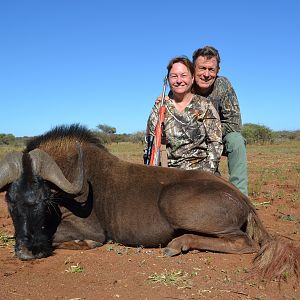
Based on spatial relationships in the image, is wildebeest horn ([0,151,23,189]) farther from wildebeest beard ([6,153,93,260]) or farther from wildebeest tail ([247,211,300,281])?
wildebeest tail ([247,211,300,281])

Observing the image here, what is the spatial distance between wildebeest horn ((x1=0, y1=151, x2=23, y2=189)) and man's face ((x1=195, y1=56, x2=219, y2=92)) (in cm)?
350

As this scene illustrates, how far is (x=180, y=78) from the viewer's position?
267 inches

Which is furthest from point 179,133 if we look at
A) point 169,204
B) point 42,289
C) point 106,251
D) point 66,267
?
point 42,289

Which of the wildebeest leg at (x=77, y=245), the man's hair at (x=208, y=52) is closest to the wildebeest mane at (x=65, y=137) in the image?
the wildebeest leg at (x=77, y=245)

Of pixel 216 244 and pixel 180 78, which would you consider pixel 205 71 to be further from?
pixel 216 244

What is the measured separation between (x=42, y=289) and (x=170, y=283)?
3.86 feet

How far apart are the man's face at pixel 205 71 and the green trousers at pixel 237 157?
3.20 ft

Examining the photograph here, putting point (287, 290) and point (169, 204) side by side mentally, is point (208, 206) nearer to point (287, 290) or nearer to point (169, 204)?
point (169, 204)

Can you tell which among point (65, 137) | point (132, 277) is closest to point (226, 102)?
point (65, 137)

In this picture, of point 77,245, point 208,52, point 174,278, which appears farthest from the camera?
point 208,52

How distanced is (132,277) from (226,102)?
164 inches

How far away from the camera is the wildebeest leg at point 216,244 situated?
5.21 metres

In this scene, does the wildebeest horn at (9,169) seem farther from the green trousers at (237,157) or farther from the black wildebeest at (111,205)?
the green trousers at (237,157)

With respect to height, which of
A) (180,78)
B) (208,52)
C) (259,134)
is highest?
(208,52)
